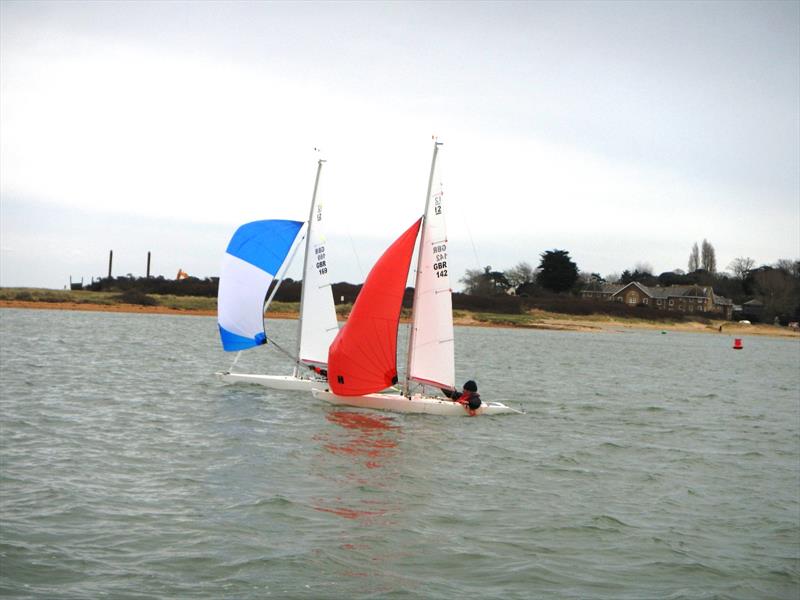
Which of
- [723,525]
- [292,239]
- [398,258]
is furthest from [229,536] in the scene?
[292,239]

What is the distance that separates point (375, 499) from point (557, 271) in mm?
120456

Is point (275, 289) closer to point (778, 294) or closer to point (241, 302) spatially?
point (241, 302)

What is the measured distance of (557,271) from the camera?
430 feet

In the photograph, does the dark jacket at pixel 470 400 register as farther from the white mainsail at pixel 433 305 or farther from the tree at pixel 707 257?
the tree at pixel 707 257

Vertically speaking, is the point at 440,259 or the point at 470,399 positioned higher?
the point at 440,259

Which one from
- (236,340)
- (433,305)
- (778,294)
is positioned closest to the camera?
(433,305)

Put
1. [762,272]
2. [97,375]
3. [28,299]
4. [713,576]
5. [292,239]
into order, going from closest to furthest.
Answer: [713,576] < [292,239] < [97,375] < [28,299] < [762,272]

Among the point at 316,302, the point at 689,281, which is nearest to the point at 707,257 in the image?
the point at 689,281

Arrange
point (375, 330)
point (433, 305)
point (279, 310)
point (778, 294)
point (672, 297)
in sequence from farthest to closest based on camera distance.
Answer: point (672, 297), point (778, 294), point (279, 310), point (433, 305), point (375, 330)

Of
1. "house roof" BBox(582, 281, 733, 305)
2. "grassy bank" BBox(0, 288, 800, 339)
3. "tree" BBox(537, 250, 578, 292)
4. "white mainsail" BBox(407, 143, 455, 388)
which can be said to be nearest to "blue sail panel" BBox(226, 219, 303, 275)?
"white mainsail" BBox(407, 143, 455, 388)

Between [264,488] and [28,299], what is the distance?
8015 centimetres

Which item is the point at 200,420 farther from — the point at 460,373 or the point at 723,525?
the point at 460,373

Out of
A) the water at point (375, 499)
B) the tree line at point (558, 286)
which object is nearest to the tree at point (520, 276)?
the tree line at point (558, 286)

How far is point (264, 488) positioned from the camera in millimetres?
13625
